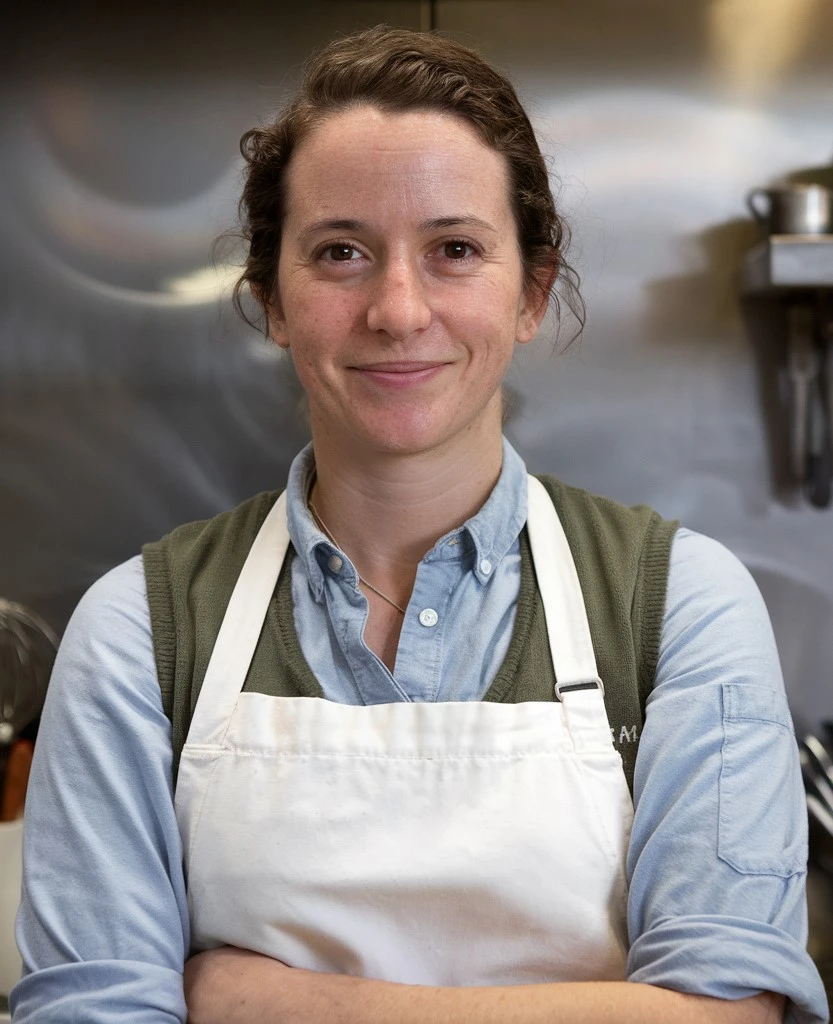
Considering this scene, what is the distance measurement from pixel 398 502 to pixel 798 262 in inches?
34.0

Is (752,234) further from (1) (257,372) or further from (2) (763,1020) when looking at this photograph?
(2) (763,1020)

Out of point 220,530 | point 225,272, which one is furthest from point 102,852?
point 225,272

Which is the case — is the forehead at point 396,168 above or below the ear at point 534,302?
above

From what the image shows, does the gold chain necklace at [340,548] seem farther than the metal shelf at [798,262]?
No

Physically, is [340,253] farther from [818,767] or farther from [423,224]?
[818,767]

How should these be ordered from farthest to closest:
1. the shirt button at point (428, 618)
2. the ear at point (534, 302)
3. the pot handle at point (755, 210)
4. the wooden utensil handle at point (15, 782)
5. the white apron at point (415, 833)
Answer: the pot handle at point (755, 210) < the wooden utensil handle at point (15, 782) < the ear at point (534, 302) < the shirt button at point (428, 618) < the white apron at point (415, 833)

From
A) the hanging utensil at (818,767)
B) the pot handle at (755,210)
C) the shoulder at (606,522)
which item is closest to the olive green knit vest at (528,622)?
the shoulder at (606,522)

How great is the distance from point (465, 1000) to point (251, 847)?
253 millimetres

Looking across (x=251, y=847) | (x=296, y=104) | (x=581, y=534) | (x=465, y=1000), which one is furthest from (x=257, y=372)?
(x=465, y=1000)

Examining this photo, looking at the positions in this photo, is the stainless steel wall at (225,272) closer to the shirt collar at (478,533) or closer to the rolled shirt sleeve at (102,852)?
the shirt collar at (478,533)

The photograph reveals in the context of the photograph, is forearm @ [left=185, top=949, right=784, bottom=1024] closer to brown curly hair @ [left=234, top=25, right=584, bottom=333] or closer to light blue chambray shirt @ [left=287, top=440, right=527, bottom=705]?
light blue chambray shirt @ [left=287, top=440, right=527, bottom=705]

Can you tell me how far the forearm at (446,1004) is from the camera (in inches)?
37.9

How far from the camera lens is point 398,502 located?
4.03 feet

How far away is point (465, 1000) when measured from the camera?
3.26 feet
